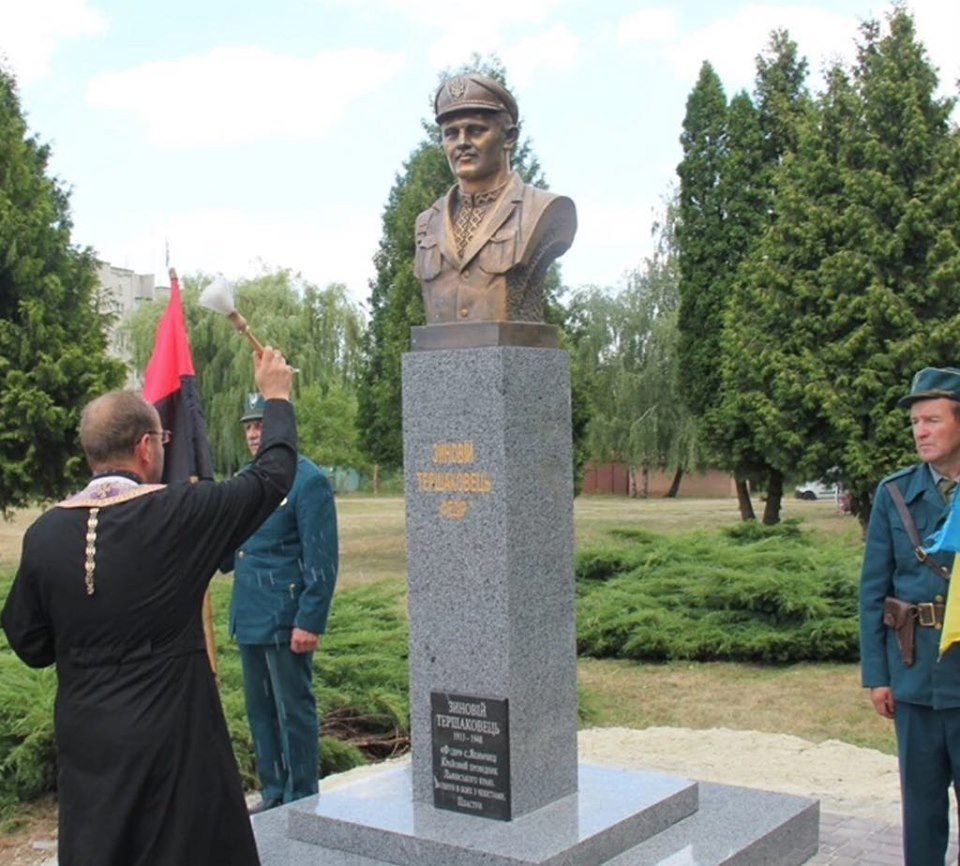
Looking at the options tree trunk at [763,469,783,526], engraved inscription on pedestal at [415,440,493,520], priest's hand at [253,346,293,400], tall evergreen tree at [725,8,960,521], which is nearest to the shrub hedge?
engraved inscription on pedestal at [415,440,493,520]

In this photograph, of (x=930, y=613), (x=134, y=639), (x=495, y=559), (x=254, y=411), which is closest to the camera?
(x=134, y=639)

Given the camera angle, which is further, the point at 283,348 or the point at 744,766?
the point at 283,348

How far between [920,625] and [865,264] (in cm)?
1354

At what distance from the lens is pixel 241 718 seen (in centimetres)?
687

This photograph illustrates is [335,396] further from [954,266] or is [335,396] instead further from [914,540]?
[914,540]

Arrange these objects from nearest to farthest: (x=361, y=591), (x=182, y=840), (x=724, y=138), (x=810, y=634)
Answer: (x=182, y=840)
(x=810, y=634)
(x=361, y=591)
(x=724, y=138)

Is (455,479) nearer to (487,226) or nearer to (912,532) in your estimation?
(487,226)

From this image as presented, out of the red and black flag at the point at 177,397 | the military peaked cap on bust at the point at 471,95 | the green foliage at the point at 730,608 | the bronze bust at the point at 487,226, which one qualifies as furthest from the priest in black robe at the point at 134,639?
the green foliage at the point at 730,608

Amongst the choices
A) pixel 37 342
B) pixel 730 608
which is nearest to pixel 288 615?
pixel 730 608

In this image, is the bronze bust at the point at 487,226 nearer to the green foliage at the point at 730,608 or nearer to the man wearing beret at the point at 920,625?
the man wearing beret at the point at 920,625

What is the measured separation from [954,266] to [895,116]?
2.37 metres

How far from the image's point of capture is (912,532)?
13.5ft

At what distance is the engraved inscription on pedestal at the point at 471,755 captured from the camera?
4.42m

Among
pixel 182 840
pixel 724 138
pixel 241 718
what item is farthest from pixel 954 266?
pixel 182 840
